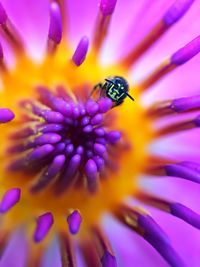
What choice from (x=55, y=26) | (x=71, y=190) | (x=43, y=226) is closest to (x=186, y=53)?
(x=55, y=26)

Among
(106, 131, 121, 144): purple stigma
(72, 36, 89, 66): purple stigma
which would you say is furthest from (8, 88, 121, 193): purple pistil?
(72, 36, 89, 66): purple stigma

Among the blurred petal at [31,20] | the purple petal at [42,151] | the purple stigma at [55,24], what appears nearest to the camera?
the purple petal at [42,151]

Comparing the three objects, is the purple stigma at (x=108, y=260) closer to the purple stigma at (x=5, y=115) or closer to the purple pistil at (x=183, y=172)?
the purple pistil at (x=183, y=172)

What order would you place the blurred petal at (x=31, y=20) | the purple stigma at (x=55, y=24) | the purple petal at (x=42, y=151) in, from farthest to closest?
the blurred petal at (x=31, y=20) < the purple stigma at (x=55, y=24) < the purple petal at (x=42, y=151)

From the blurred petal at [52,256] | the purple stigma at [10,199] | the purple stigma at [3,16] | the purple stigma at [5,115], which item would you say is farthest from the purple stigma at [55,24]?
the blurred petal at [52,256]

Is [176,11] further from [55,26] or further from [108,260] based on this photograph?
[108,260]
